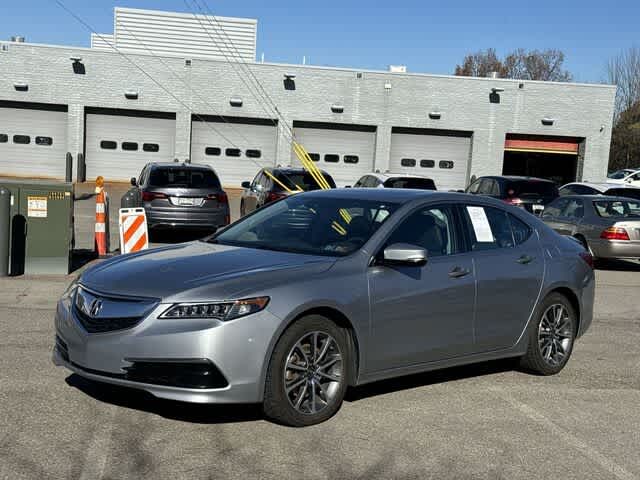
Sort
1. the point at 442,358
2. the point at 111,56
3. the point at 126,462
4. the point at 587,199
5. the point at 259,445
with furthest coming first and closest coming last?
the point at 111,56
the point at 587,199
the point at 442,358
the point at 259,445
the point at 126,462

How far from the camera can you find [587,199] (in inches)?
646

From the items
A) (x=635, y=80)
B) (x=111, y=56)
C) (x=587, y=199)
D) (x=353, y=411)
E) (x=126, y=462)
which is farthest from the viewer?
(x=635, y=80)

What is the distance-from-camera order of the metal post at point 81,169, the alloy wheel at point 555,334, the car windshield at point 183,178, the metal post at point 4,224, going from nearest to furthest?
1. the alloy wheel at point 555,334
2. the metal post at point 4,224
3. the car windshield at point 183,178
4. the metal post at point 81,169

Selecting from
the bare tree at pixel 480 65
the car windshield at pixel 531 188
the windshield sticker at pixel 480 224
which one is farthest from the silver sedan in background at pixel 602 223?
the bare tree at pixel 480 65

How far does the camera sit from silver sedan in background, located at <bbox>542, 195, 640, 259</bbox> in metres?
15.4

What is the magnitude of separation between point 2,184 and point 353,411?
7.11 m

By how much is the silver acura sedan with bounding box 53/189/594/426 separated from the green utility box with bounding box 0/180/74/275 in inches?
209

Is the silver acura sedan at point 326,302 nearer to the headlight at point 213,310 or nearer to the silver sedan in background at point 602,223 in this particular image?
the headlight at point 213,310

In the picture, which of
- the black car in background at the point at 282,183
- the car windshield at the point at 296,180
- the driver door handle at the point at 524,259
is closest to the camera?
the driver door handle at the point at 524,259

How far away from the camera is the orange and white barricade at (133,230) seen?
12195 millimetres

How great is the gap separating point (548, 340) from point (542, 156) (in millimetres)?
33115

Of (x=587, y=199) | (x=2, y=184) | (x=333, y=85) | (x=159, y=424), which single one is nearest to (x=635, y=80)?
(x=333, y=85)

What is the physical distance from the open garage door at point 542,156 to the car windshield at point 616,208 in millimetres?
21038

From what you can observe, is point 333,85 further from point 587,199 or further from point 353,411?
point 353,411
